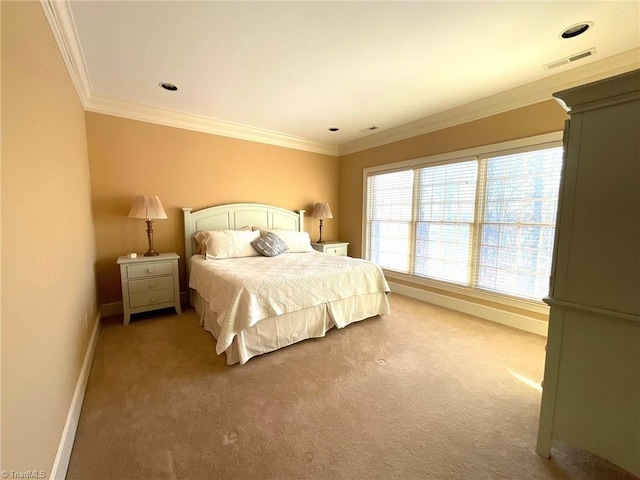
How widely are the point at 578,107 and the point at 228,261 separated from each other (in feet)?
10.1

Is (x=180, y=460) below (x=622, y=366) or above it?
below

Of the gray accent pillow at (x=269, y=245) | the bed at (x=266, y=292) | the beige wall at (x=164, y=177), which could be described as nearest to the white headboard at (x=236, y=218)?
the bed at (x=266, y=292)

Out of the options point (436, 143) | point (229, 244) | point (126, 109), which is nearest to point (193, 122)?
point (126, 109)

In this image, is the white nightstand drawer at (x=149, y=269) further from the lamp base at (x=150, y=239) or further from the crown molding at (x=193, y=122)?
the crown molding at (x=193, y=122)

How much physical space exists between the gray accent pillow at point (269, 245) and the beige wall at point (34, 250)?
1.91 meters

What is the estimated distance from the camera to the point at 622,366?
1.14 metres

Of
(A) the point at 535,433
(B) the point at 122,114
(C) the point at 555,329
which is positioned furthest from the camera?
(B) the point at 122,114

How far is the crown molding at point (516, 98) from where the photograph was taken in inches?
86.7

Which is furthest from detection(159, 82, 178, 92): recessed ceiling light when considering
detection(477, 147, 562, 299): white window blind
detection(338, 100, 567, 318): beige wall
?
detection(477, 147, 562, 299): white window blind

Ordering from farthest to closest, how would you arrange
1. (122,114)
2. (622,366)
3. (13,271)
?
(122,114), (622,366), (13,271)

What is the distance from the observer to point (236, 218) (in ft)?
12.9

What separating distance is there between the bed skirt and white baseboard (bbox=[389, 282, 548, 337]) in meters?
0.95

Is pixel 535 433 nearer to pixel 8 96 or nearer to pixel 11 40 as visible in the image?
pixel 8 96

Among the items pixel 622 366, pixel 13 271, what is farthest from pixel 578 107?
pixel 13 271
